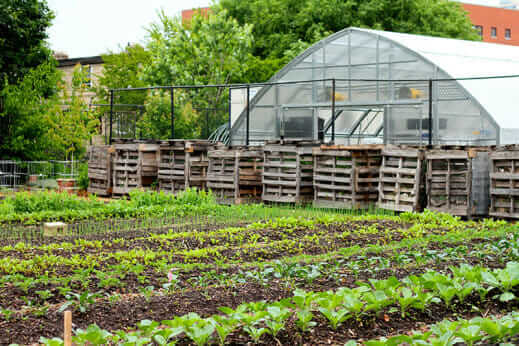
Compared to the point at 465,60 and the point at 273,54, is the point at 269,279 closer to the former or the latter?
the point at 465,60

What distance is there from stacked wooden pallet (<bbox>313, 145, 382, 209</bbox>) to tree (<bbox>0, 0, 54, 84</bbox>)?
46.7 feet

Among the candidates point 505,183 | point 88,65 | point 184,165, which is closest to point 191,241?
point 505,183

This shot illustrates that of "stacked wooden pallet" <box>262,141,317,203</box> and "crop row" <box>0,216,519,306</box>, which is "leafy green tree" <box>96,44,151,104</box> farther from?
"crop row" <box>0,216,519,306</box>

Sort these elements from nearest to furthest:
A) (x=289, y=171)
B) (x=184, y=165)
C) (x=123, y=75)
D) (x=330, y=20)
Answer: (x=289, y=171) < (x=184, y=165) < (x=330, y=20) < (x=123, y=75)

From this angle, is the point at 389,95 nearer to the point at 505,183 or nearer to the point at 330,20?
the point at 505,183

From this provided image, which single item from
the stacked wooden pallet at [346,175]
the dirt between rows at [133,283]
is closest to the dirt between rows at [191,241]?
Answer: the dirt between rows at [133,283]

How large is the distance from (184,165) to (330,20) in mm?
20981

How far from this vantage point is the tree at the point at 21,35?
81.9 ft

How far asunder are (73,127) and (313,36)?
15.7 meters

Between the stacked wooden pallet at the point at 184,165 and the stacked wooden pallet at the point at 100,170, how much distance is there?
6.61ft

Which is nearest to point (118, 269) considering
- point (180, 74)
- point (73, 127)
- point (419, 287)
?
point (419, 287)

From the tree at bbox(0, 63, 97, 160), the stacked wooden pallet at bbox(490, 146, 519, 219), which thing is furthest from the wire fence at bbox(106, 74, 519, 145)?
the stacked wooden pallet at bbox(490, 146, 519, 219)

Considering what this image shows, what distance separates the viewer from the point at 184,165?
1833 cm

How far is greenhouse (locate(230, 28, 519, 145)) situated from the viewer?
59.3 feet
